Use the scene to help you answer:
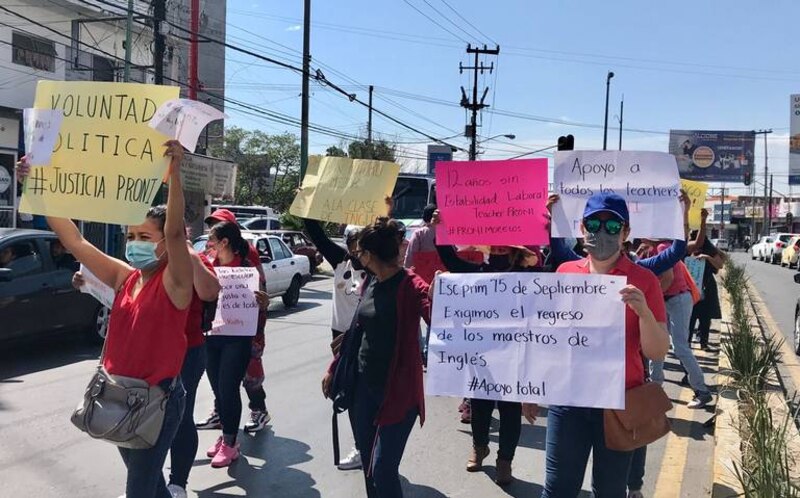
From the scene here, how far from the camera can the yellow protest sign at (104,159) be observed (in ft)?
10.00

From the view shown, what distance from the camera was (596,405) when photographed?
2.82m

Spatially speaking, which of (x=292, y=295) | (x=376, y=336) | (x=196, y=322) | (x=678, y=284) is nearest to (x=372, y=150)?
(x=292, y=295)

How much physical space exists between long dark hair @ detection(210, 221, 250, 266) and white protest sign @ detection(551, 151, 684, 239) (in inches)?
99.0

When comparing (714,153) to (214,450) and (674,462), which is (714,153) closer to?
(674,462)

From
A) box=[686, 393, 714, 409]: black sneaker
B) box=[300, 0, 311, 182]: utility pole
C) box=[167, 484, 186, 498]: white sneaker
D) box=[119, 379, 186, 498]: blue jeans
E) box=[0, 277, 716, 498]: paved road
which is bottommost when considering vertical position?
box=[0, 277, 716, 498]: paved road

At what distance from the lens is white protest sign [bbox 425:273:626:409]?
2861mm

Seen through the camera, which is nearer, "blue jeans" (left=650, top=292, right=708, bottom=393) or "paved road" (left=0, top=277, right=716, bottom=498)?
"paved road" (left=0, top=277, right=716, bottom=498)

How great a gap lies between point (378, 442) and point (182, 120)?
176 centimetres

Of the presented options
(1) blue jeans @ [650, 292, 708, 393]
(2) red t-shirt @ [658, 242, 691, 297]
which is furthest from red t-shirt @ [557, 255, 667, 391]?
(2) red t-shirt @ [658, 242, 691, 297]

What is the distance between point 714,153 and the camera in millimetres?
46188

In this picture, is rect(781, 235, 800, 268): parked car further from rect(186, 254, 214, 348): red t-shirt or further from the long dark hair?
rect(186, 254, 214, 348): red t-shirt

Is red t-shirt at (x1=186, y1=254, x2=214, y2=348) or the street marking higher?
red t-shirt at (x1=186, y1=254, x2=214, y2=348)

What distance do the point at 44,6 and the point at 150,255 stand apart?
2583cm

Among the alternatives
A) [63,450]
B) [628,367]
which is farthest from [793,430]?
[63,450]
